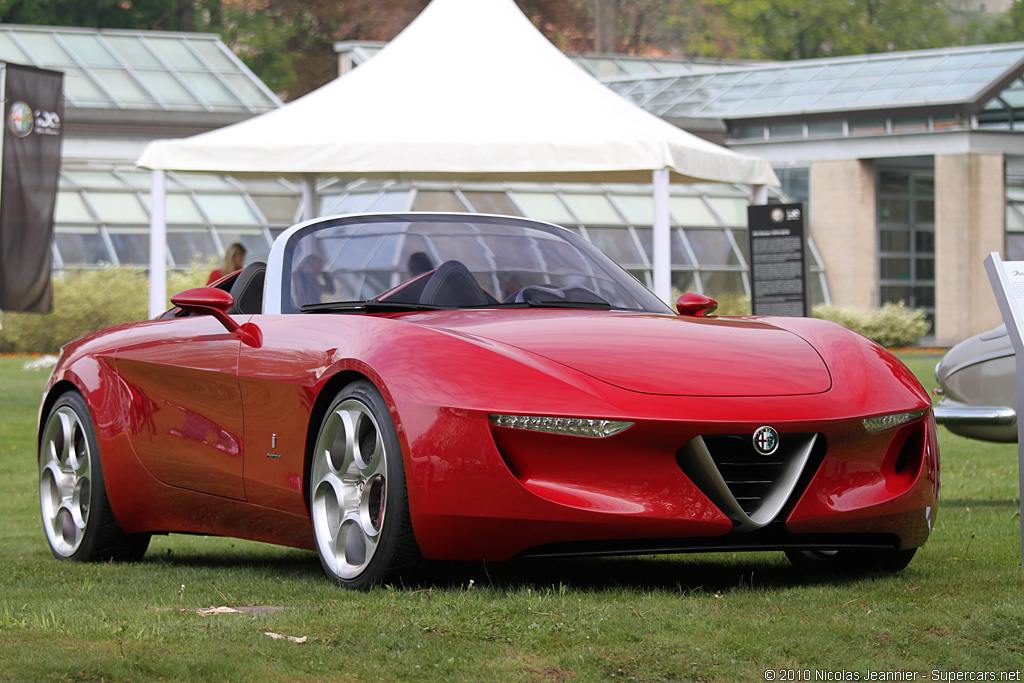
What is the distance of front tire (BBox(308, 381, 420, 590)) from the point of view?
4.70 meters

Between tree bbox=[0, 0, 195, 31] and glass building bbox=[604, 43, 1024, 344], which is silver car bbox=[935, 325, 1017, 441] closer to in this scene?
glass building bbox=[604, 43, 1024, 344]

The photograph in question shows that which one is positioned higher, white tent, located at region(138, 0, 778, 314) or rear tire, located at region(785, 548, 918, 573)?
white tent, located at region(138, 0, 778, 314)

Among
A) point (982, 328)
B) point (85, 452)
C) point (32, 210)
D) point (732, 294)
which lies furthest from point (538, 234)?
point (982, 328)

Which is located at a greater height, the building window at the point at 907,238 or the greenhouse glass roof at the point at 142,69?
the greenhouse glass roof at the point at 142,69

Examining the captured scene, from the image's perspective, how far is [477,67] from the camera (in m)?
16.3

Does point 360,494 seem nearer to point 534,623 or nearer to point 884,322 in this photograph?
point 534,623

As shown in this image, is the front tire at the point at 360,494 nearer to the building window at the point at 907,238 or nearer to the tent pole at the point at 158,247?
the tent pole at the point at 158,247

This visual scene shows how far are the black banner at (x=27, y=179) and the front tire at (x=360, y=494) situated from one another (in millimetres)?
12135

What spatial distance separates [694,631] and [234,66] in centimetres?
3485

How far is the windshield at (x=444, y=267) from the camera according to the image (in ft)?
19.1

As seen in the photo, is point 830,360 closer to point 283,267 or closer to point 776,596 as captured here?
point 776,596

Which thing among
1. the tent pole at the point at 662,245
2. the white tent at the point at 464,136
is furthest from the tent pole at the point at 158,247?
the tent pole at the point at 662,245

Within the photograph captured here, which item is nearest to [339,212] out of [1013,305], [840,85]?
[840,85]

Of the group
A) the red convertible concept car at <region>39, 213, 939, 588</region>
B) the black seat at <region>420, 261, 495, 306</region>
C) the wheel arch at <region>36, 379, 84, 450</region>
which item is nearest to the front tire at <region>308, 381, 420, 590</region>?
the red convertible concept car at <region>39, 213, 939, 588</region>
